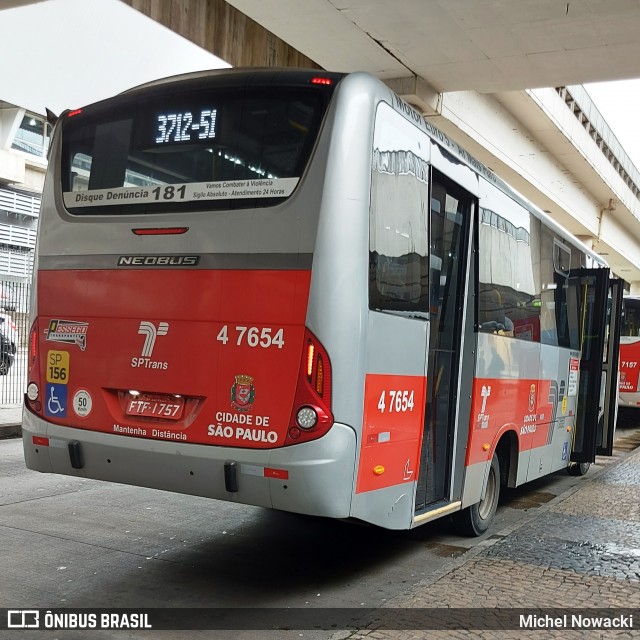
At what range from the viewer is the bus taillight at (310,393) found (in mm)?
4875

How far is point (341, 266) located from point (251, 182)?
34.4 inches

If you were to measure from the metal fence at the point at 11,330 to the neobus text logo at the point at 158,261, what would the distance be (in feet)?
29.8

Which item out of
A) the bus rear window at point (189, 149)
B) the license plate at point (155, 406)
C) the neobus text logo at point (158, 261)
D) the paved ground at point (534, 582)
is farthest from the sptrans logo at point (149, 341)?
the paved ground at point (534, 582)

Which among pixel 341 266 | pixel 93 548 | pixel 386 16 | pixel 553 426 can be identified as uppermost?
pixel 386 16

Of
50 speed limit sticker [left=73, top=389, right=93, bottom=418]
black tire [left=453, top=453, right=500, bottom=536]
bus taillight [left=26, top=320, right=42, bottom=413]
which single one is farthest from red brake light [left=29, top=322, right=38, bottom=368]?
black tire [left=453, top=453, right=500, bottom=536]

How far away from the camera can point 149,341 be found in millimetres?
5406

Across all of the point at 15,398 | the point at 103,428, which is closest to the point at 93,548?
the point at 103,428

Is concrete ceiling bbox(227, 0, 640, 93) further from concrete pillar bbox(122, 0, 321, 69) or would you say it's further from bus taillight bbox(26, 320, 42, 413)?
bus taillight bbox(26, 320, 42, 413)

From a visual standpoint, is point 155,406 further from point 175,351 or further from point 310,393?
point 310,393

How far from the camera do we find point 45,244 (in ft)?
19.6

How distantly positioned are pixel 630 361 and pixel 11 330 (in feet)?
46.6

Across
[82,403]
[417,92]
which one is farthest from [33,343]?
[417,92]

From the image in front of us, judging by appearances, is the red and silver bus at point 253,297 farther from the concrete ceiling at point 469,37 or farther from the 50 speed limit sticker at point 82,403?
the concrete ceiling at point 469,37

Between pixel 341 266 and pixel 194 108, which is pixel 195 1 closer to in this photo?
pixel 194 108
